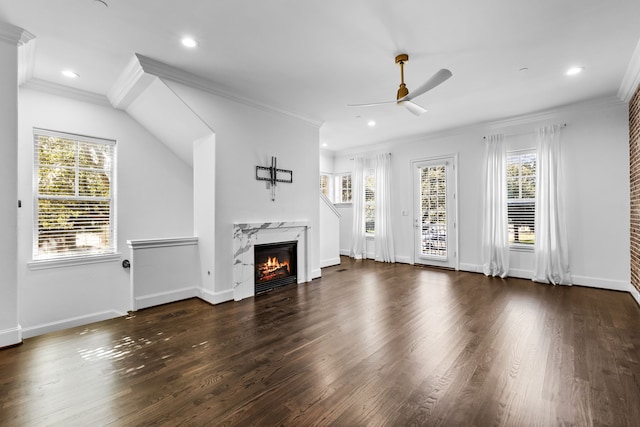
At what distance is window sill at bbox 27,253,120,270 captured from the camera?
382cm

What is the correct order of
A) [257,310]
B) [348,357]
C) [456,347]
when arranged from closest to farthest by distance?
[348,357], [456,347], [257,310]

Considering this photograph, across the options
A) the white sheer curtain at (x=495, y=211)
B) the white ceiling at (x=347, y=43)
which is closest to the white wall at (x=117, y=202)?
the white ceiling at (x=347, y=43)

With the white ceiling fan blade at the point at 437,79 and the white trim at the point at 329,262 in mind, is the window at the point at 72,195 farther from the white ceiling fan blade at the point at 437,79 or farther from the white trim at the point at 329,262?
the white ceiling fan blade at the point at 437,79

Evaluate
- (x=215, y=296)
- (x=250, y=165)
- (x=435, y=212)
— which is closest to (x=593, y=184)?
(x=435, y=212)

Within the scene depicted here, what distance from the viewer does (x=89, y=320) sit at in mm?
4242

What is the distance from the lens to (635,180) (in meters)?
4.12

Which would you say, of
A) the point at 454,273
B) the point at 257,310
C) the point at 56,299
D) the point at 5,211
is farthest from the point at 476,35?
the point at 56,299

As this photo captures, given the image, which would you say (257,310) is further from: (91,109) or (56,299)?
(91,109)

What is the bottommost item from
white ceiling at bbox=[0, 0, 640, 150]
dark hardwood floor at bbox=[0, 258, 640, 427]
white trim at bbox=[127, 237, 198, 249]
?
dark hardwood floor at bbox=[0, 258, 640, 427]

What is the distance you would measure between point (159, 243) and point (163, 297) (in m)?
0.72

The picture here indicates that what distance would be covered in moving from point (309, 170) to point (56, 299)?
4.09m

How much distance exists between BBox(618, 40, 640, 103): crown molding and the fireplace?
15.9 ft

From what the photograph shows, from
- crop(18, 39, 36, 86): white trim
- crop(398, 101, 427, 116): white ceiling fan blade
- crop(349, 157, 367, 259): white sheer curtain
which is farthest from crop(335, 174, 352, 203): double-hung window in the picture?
crop(18, 39, 36, 86): white trim

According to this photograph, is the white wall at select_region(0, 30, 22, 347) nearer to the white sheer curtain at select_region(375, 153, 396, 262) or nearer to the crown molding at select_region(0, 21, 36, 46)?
the crown molding at select_region(0, 21, 36, 46)
